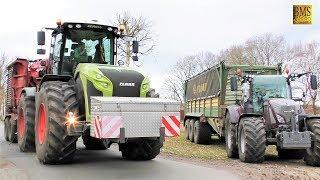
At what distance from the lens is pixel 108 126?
7648mm

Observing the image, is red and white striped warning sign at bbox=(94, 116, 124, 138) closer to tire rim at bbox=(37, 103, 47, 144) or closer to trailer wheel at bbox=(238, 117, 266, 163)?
tire rim at bbox=(37, 103, 47, 144)

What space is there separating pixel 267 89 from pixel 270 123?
1.41 meters

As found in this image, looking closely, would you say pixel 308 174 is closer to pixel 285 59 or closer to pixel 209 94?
pixel 209 94

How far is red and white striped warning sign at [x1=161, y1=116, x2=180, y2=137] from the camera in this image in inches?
322

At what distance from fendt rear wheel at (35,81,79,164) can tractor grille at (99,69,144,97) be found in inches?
30.6

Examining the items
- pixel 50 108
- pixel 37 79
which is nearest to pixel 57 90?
pixel 50 108

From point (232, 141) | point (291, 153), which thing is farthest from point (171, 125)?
point (291, 153)

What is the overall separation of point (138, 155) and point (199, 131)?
777 centimetres

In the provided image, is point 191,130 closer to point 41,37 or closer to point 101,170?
point 41,37

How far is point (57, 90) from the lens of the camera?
28.7 feet

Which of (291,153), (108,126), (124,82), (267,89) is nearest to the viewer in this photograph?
(108,126)

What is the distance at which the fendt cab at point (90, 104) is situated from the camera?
789 centimetres

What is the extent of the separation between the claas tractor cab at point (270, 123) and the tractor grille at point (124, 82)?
337cm

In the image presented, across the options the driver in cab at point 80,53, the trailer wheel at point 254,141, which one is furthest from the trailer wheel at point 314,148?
the driver in cab at point 80,53
